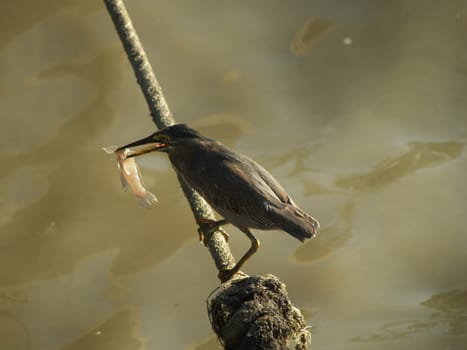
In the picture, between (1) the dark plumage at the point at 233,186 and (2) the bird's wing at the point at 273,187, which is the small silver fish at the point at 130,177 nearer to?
(1) the dark plumage at the point at 233,186

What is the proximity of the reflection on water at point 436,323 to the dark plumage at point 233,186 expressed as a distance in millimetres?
1442

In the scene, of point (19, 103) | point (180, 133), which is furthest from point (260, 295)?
point (19, 103)

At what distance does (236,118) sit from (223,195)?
7.26ft

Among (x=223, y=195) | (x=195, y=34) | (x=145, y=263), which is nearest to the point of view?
(x=223, y=195)

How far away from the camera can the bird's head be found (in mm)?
4430

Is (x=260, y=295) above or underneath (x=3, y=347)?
underneath

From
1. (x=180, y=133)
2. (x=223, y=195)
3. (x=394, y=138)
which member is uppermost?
(x=394, y=138)

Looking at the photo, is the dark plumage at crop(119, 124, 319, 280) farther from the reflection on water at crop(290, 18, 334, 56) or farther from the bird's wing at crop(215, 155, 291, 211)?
the reflection on water at crop(290, 18, 334, 56)

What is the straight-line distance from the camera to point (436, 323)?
5277 millimetres

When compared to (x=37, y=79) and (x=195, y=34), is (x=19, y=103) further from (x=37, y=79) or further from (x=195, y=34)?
(x=195, y=34)

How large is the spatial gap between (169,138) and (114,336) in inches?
64.9

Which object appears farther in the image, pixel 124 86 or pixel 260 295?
pixel 124 86

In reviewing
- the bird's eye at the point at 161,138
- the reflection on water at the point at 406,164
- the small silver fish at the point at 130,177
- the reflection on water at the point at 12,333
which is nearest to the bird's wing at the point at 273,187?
the bird's eye at the point at 161,138

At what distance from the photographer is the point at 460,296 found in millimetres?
5461
